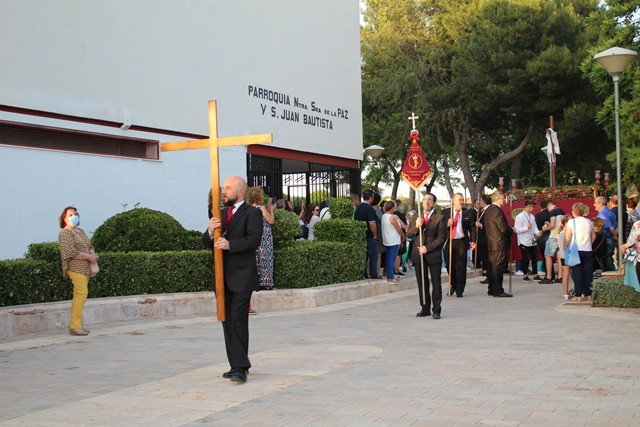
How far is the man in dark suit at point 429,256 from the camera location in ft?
41.0

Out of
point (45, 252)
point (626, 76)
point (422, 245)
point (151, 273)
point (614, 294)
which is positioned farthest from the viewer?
point (626, 76)

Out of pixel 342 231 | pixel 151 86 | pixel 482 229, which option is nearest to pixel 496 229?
pixel 482 229

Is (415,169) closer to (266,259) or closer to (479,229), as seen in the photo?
(479,229)

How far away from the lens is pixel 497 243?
1591cm

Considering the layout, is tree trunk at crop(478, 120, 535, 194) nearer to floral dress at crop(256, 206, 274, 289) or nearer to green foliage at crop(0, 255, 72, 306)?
floral dress at crop(256, 206, 274, 289)

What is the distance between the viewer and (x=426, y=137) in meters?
43.5

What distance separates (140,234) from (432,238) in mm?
4795

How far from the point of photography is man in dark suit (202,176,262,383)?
298 inches

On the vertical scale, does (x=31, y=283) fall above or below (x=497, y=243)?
below

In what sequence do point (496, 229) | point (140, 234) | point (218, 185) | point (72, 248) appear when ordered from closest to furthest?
point (218, 185) < point (72, 248) < point (140, 234) < point (496, 229)

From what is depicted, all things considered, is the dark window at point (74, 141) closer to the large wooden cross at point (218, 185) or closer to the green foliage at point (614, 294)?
the large wooden cross at point (218, 185)

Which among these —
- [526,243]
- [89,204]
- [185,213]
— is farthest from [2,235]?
[526,243]

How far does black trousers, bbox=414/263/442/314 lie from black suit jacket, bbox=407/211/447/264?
12 cm

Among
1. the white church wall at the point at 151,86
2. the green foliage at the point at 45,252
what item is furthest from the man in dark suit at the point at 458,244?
the green foliage at the point at 45,252
